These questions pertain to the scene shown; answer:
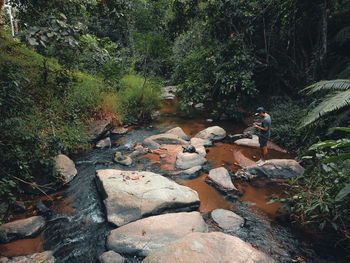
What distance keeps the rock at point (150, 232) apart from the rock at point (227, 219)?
32 cm

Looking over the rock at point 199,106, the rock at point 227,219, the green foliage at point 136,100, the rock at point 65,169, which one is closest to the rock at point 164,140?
the green foliage at point 136,100

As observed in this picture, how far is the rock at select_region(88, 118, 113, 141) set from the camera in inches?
239

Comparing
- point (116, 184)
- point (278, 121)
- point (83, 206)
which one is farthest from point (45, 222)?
point (278, 121)

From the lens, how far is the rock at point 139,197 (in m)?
3.12

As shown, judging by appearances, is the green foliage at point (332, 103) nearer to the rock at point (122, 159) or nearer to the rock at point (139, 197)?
the rock at point (139, 197)

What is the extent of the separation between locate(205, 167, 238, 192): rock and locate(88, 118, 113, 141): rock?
386 cm

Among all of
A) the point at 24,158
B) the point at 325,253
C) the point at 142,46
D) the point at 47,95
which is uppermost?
the point at 142,46

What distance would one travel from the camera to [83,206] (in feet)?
11.6

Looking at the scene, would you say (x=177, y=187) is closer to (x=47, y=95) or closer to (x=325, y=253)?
(x=325, y=253)

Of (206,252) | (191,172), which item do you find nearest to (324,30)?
(191,172)

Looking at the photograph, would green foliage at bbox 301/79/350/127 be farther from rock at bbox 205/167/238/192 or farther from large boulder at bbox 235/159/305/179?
rock at bbox 205/167/238/192

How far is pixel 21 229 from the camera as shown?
2.82 meters

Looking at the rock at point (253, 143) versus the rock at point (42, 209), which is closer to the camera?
the rock at point (42, 209)

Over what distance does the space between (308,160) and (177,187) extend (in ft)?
11.7
